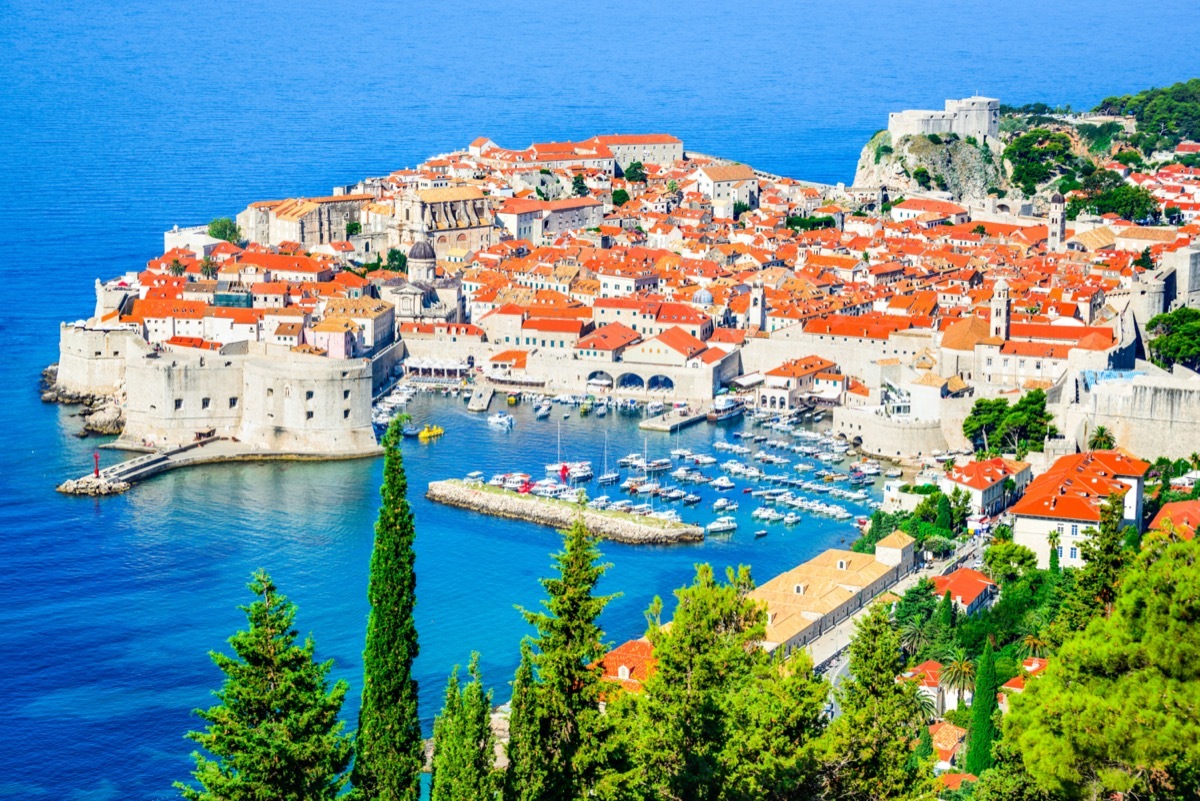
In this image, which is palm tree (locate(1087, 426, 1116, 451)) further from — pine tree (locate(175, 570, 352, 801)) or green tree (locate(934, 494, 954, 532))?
pine tree (locate(175, 570, 352, 801))

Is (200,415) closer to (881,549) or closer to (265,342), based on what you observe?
(265,342)

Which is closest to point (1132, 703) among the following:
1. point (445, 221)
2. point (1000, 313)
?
point (1000, 313)

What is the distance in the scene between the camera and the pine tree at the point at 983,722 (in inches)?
727

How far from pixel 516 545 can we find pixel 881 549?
6500mm

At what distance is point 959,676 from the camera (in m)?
21.1

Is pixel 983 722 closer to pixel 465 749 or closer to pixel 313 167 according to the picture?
pixel 465 749

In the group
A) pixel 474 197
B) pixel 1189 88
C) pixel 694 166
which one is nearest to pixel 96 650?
pixel 474 197

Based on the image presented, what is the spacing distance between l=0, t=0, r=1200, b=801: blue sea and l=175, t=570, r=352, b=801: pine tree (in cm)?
867

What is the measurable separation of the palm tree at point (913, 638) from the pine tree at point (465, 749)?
1088 cm

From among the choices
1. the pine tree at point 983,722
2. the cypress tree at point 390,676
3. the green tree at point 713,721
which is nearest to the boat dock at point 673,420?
the pine tree at point 983,722

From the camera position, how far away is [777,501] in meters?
32.0

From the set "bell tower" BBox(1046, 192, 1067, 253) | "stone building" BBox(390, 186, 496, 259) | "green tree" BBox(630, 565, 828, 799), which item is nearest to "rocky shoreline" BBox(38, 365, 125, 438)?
"stone building" BBox(390, 186, 496, 259)

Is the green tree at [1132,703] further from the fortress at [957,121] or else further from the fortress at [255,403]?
the fortress at [957,121]

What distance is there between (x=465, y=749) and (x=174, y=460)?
77.5 ft
